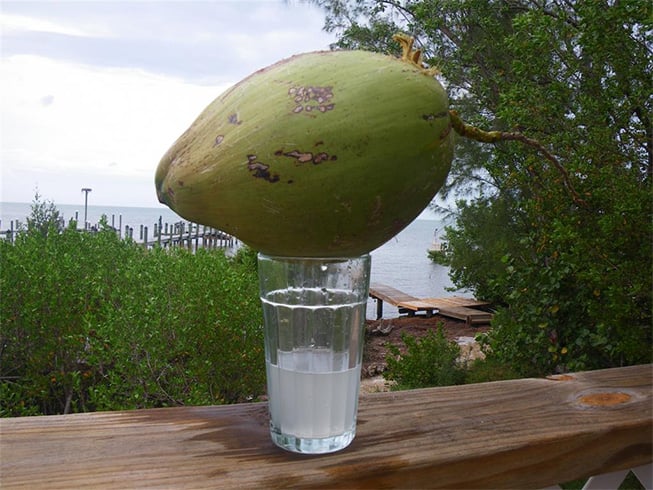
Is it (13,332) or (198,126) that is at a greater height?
(198,126)

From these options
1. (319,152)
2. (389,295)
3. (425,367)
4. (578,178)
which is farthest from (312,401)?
(389,295)

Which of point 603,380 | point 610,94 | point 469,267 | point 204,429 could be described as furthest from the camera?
point 469,267

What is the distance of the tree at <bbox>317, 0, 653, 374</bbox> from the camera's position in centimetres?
235

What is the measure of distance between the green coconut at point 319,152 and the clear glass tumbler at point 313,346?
0.06 m

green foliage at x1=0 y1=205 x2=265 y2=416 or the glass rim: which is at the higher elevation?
the glass rim

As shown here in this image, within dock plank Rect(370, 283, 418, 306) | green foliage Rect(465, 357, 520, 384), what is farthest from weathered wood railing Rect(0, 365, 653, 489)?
dock plank Rect(370, 283, 418, 306)

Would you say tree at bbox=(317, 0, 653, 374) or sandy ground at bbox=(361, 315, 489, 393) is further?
sandy ground at bbox=(361, 315, 489, 393)

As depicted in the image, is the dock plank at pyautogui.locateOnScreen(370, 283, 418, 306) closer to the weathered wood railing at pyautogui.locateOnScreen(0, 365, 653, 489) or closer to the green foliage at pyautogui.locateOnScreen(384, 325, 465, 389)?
the green foliage at pyautogui.locateOnScreen(384, 325, 465, 389)

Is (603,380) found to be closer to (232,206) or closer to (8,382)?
(232,206)

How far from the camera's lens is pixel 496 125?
4285mm

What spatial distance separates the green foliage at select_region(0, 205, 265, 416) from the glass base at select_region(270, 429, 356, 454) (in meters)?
2.21

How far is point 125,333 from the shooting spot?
2.76 meters

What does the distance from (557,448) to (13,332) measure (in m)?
3.23

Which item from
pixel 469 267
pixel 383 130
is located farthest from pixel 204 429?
pixel 469 267
